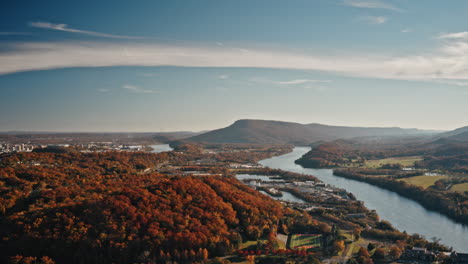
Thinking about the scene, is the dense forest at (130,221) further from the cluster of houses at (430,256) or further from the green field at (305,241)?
the cluster of houses at (430,256)

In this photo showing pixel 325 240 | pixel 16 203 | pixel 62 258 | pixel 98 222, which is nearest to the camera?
pixel 62 258

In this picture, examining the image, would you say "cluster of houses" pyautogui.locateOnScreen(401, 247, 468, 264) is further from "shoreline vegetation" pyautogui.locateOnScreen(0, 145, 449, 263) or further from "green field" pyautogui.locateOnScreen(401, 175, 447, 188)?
"green field" pyautogui.locateOnScreen(401, 175, 447, 188)

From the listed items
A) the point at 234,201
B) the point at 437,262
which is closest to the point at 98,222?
the point at 234,201

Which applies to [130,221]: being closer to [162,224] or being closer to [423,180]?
[162,224]

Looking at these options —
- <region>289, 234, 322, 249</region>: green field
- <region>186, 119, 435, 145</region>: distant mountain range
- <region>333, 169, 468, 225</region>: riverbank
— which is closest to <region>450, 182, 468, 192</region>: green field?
<region>333, 169, 468, 225</region>: riverbank

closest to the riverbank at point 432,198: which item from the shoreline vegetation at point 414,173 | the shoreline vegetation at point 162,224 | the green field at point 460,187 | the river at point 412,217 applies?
the shoreline vegetation at point 414,173

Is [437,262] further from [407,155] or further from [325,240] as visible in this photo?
[407,155]

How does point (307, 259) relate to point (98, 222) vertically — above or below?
below
